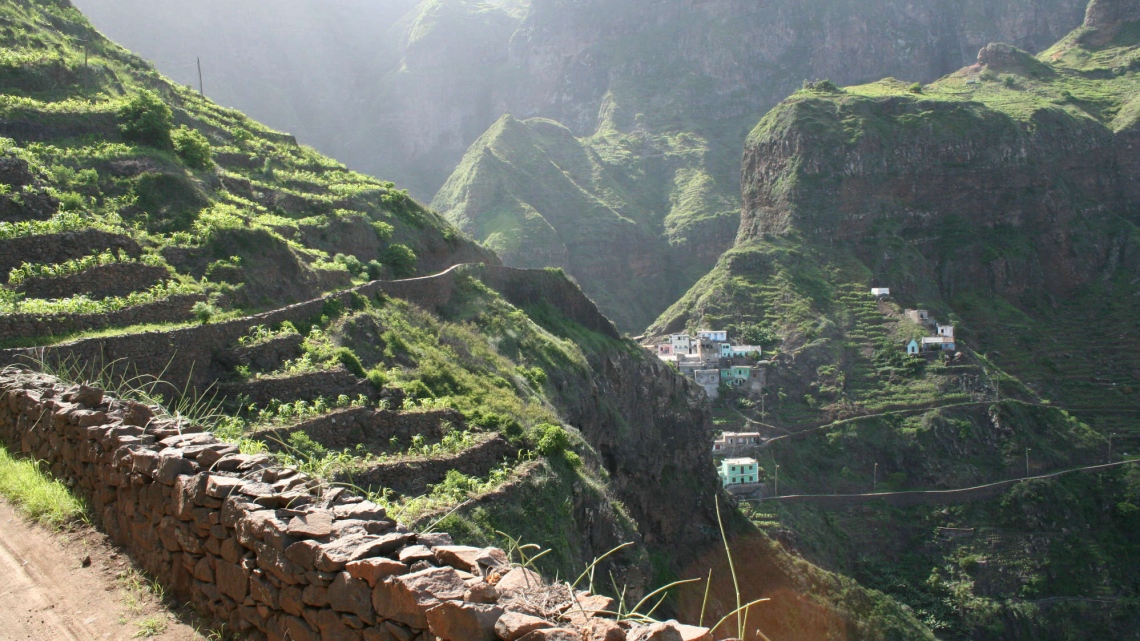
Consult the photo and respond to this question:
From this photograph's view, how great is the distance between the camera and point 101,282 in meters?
22.0

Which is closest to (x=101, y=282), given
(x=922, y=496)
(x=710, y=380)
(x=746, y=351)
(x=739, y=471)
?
(x=739, y=471)

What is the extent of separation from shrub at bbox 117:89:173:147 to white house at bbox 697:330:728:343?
209 ft

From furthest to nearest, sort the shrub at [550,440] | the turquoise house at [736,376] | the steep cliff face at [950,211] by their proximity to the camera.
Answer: the steep cliff face at [950,211] → the turquoise house at [736,376] → the shrub at [550,440]

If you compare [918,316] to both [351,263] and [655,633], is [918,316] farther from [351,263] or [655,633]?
[655,633]

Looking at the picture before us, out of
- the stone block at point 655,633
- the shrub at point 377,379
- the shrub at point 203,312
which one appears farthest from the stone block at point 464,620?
the shrub at point 203,312

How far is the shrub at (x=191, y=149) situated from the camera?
31.9 meters

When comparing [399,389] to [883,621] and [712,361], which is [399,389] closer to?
[883,621]

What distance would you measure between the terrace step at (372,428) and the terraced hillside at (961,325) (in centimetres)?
3628

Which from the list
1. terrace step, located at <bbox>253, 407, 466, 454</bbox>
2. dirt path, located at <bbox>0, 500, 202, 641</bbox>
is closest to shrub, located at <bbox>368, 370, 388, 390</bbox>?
terrace step, located at <bbox>253, 407, 466, 454</bbox>

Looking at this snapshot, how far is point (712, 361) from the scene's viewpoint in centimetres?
8425

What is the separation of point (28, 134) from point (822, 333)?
7059 cm

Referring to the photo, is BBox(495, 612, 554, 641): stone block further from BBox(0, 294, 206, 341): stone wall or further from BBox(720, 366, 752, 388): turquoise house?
BBox(720, 366, 752, 388): turquoise house

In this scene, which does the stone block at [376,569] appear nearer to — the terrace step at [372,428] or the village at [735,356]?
the terrace step at [372,428]

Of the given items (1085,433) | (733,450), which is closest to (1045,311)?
(1085,433)
